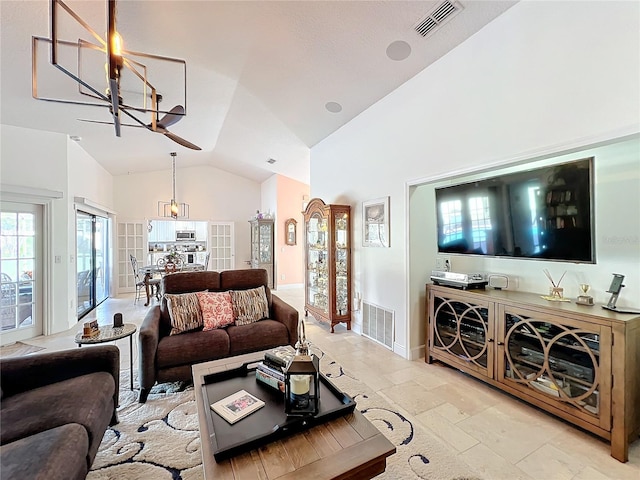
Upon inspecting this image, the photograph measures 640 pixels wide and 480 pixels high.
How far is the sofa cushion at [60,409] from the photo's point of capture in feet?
4.82

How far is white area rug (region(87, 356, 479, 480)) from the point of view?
68.2 inches

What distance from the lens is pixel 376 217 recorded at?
12.9 ft

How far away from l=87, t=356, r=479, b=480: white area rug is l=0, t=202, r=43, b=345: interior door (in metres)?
2.85

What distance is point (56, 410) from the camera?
1579mm

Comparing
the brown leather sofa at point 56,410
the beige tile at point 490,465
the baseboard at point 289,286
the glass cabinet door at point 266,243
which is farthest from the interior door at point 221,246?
the beige tile at point 490,465

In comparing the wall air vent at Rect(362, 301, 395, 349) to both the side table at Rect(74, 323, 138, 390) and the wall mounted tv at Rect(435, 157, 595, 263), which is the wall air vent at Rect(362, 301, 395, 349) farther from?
the side table at Rect(74, 323, 138, 390)

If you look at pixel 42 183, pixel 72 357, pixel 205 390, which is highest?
pixel 42 183

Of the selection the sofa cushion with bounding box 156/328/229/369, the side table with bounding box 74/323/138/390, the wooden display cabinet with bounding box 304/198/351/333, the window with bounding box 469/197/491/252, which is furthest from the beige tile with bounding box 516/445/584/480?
the side table with bounding box 74/323/138/390

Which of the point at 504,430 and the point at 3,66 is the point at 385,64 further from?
the point at 3,66

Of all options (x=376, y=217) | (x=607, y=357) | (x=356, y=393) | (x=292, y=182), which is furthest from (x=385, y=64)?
(x=292, y=182)

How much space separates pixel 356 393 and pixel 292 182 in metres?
6.45

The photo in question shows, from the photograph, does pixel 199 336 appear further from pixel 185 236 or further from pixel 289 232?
pixel 185 236

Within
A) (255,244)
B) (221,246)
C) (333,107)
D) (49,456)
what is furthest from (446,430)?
(221,246)

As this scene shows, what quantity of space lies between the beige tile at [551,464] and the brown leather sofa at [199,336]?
2.11 metres
